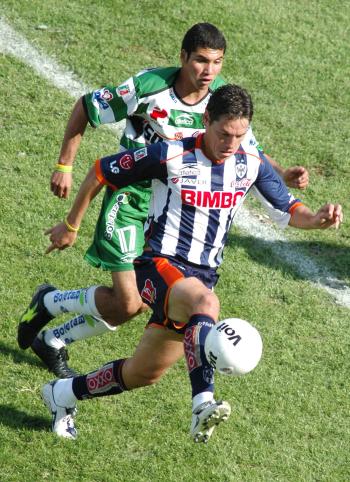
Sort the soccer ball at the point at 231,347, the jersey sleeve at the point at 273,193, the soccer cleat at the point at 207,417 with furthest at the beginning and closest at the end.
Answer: the jersey sleeve at the point at 273,193, the soccer ball at the point at 231,347, the soccer cleat at the point at 207,417

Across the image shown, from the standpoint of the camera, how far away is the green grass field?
23.4 feet

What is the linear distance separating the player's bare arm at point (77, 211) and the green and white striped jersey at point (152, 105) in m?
0.91

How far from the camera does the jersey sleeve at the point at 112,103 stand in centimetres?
753

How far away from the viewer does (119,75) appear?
471 inches

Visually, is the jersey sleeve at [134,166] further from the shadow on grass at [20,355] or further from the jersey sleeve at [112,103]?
→ the shadow on grass at [20,355]

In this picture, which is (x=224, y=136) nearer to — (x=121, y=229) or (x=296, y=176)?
(x=296, y=176)

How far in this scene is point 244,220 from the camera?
10.3 m

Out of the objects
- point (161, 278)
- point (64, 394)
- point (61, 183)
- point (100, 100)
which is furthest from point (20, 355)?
point (100, 100)

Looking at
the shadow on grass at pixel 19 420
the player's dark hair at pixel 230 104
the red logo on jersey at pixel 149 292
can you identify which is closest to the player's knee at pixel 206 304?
the red logo on jersey at pixel 149 292

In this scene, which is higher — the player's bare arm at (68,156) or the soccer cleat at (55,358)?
the player's bare arm at (68,156)

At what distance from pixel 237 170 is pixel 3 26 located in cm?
649

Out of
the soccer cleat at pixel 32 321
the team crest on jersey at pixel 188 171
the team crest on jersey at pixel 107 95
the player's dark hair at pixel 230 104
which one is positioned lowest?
the soccer cleat at pixel 32 321

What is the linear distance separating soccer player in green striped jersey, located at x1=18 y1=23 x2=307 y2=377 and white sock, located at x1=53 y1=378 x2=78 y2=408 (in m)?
0.58

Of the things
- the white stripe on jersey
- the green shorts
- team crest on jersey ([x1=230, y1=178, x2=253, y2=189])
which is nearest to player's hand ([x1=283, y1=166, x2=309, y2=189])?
team crest on jersey ([x1=230, y1=178, x2=253, y2=189])
